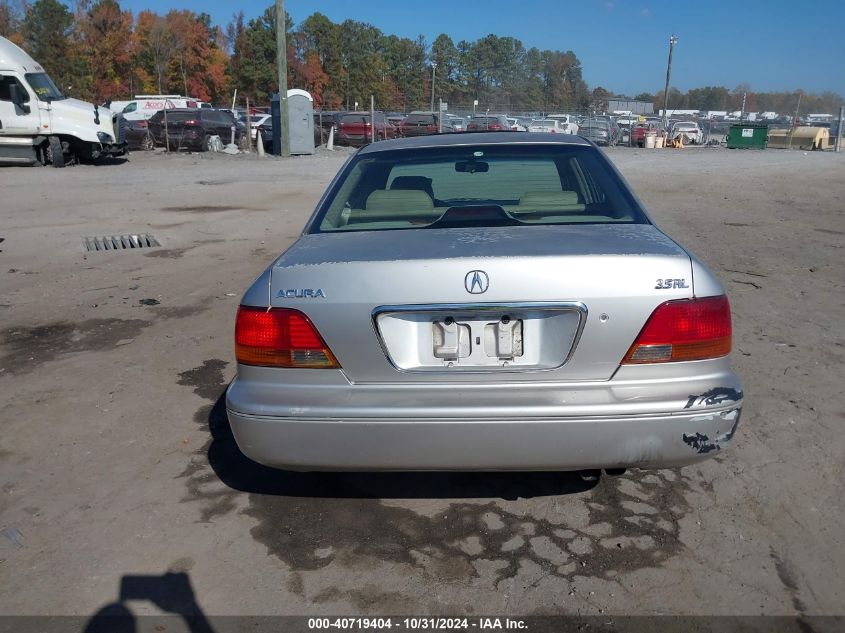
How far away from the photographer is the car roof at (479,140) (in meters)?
3.87

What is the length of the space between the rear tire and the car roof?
19.9 metres

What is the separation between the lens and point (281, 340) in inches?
106

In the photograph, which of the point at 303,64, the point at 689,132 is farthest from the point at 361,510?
the point at 303,64

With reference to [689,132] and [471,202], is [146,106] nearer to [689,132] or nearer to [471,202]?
[689,132]

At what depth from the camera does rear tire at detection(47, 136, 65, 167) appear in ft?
68.6

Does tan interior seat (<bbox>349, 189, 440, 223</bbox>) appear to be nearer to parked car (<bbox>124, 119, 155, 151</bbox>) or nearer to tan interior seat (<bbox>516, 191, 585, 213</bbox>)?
tan interior seat (<bbox>516, 191, 585, 213</bbox>)

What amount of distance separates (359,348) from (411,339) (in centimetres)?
19

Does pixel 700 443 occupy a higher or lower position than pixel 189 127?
lower

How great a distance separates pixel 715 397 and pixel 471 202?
5.94 ft

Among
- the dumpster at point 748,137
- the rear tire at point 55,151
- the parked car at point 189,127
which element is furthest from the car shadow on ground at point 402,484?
the dumpster at point 748,137

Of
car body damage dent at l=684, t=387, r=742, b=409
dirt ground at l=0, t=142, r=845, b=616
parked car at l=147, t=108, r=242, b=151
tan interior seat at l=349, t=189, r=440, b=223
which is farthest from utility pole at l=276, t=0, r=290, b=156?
car body damage dent at l=684, t=387, r=742, b=409

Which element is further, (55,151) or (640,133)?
(640,133)

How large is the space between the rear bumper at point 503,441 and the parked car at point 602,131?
120 ft

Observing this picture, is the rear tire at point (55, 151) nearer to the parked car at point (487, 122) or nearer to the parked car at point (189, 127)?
the parked car at point (189, 127)
